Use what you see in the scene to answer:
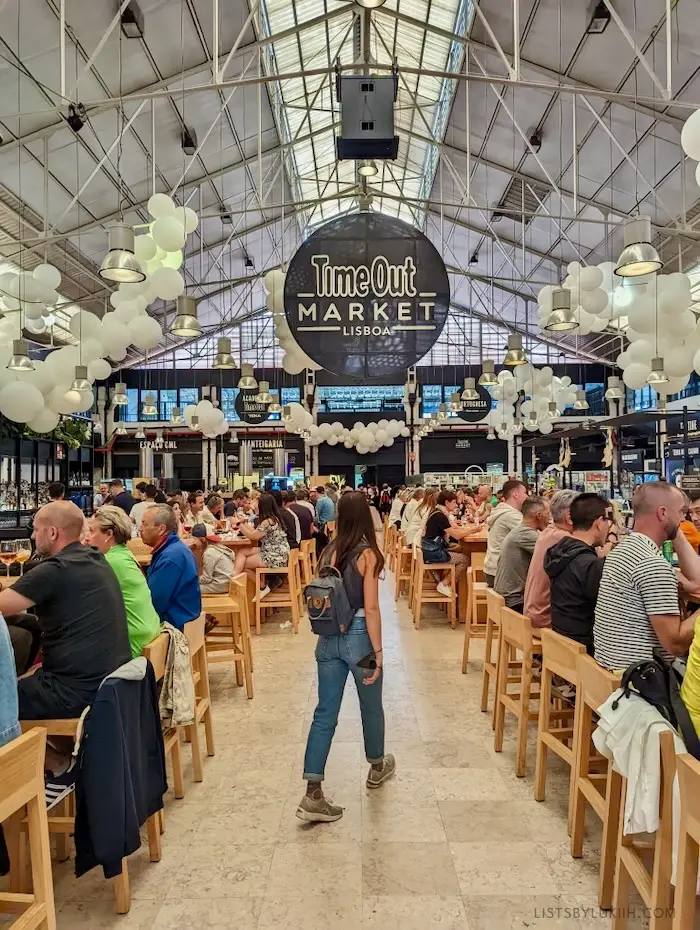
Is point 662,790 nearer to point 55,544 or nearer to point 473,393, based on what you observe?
point 55,544

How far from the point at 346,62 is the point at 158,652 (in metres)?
12.5

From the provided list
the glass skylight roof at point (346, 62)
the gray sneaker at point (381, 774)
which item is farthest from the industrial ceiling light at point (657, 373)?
the gray sneaker at point (381, 774)

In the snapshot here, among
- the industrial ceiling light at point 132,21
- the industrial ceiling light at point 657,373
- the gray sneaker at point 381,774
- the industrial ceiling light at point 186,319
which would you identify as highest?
the industrial ceiling light at point 132,21

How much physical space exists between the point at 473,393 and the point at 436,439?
1253 centimetres

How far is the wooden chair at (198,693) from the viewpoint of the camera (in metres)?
3.54

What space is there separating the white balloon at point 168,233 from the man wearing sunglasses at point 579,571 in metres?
5.20

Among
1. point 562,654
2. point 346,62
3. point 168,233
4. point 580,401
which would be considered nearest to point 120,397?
point 346,62

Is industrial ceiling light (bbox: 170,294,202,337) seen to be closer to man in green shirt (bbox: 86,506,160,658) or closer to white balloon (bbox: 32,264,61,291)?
white balloon (bbox: 32,264,61,291)

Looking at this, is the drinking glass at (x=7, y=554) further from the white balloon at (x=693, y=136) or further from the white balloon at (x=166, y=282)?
the white balloon at (x=693, y=136)

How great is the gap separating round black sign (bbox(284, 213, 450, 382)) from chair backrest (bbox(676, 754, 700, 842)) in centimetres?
229

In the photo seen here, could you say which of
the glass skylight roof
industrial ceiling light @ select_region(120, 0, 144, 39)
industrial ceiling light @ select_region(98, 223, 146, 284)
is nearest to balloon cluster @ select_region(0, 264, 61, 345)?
industrial ceiling light @ select_region(98, 223, 146, 284)

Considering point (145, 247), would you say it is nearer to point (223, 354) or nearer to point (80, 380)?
point (80, 380)

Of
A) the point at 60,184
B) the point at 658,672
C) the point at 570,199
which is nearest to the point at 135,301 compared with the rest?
the point at 60,184

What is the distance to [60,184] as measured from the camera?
10.8 metres
